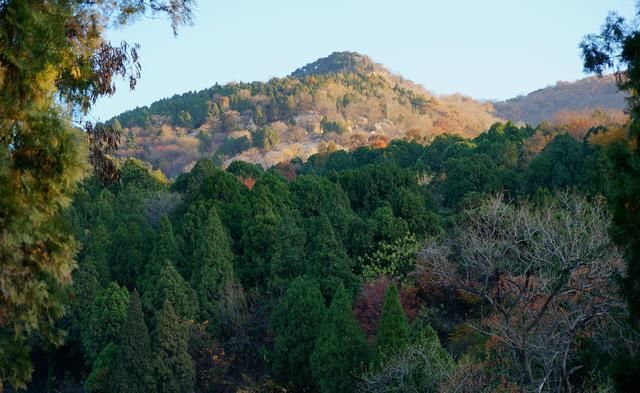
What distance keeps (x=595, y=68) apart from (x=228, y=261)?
17166mm

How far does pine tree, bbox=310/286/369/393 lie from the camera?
17.0 m

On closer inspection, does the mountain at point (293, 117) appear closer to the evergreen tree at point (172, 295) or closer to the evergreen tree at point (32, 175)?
the evergreen tree at point (172, 295)

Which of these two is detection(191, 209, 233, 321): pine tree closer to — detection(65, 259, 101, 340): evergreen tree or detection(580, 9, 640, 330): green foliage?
detection(65, 259, 101, 340): evergreen tree

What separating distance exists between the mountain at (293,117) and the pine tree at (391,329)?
47828mm

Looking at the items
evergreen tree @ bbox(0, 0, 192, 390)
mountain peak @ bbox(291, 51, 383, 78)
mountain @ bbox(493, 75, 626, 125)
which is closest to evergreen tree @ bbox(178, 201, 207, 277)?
evergreen tree @ bbox(0, 0, 192, 390)

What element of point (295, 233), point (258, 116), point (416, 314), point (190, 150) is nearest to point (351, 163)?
point (295, 233)

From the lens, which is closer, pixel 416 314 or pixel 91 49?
pixel 91 49

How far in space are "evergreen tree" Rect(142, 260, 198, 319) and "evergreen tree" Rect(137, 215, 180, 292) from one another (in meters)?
1.07

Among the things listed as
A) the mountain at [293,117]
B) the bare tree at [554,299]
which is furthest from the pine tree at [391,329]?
the mountain at [293,117]

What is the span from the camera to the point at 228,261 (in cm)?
2380

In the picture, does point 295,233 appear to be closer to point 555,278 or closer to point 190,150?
point 555,278

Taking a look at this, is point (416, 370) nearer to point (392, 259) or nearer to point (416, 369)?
point (416, 369)

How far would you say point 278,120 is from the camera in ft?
262

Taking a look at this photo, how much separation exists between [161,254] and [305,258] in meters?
4.71
